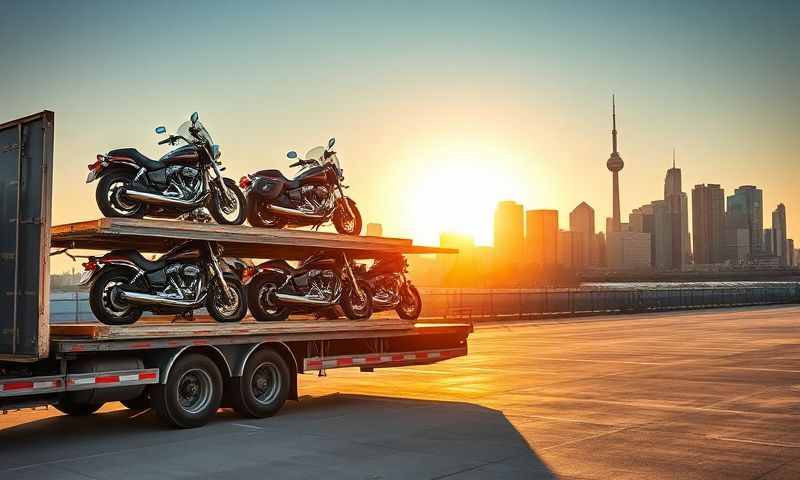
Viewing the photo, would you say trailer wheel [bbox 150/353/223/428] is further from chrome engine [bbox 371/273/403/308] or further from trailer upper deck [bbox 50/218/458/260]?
chrome engine [bbox 371/273/403/308]

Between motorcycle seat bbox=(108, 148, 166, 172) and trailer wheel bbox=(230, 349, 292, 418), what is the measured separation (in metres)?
2.87

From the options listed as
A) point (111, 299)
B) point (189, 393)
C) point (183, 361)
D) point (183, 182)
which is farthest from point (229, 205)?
point (189, 393)

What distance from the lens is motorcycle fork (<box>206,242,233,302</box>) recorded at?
1200 cm

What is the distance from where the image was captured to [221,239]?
11.7m

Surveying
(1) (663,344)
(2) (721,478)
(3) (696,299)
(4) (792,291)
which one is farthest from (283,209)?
(4) (792,291)

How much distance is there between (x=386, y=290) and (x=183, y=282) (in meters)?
4.67

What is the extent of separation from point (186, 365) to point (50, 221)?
258 cm

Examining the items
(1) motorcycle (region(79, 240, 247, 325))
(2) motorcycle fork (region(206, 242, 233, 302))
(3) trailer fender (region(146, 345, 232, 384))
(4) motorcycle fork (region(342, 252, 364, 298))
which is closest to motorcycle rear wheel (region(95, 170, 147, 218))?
(1) motorcycle (region(79, 240, 247, 325))

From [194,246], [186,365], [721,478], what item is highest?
[194,246]

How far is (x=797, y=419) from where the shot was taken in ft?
38.1

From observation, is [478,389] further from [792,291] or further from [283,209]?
[792,291]

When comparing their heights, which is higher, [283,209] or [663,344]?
[283,209]

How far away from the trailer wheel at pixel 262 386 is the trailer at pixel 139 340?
0.01 meters

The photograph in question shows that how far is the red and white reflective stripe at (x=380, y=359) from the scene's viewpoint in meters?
12.7
